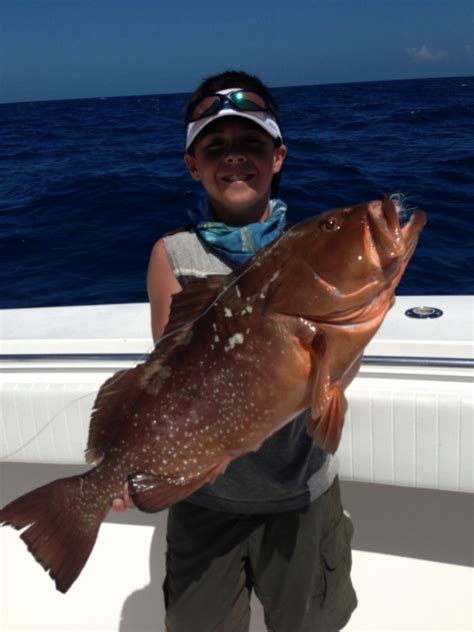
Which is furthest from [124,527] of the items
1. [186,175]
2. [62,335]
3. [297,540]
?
[186,175]

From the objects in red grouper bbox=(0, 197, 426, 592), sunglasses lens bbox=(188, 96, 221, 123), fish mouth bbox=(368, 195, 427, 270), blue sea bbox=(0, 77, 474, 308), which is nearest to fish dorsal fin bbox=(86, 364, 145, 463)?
red grouper bbox=(0, 197, 426, 592)

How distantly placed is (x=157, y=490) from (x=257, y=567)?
0.72 metres

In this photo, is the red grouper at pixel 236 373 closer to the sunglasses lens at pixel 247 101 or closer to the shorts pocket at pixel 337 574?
the sunglasses lens at pixel 247 101

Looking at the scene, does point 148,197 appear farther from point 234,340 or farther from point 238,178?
point 234,340

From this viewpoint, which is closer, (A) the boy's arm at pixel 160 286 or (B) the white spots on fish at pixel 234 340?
(B) the white spots on fish at pixel 234 340

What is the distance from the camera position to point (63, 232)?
1071 cm

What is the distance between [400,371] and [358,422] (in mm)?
282

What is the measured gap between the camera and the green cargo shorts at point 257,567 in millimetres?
2348

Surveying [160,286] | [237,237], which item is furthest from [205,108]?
[160,286]

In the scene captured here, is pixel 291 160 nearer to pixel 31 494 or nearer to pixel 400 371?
pixel 400 371

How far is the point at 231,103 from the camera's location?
221cm

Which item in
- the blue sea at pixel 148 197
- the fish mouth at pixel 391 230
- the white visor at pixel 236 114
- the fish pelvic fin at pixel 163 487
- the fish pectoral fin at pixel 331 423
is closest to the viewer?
the fish mouth at pixel 391 230

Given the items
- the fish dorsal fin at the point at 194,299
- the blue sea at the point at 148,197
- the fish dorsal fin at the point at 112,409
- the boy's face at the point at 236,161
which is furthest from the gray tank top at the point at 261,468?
the blue sea at the point at 148,197

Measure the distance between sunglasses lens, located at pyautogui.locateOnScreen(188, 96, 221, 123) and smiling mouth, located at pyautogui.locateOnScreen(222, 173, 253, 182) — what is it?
0.73ft
